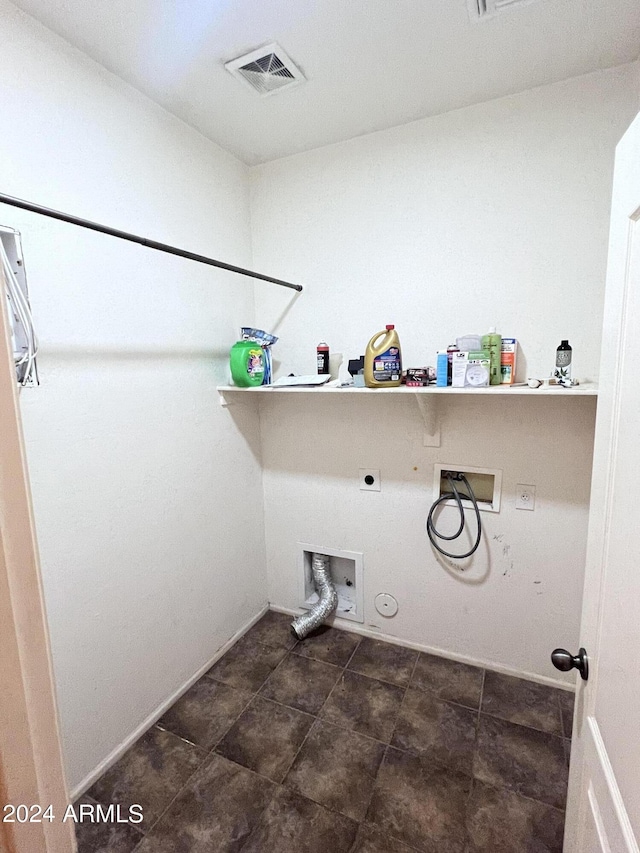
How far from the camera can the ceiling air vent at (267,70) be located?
138 centimetres

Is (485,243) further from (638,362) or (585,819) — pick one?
(585,819)

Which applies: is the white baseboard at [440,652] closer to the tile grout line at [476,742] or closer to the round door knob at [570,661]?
the tile grout line at [476,742]

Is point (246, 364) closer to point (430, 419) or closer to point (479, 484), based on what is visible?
point (430, 419)

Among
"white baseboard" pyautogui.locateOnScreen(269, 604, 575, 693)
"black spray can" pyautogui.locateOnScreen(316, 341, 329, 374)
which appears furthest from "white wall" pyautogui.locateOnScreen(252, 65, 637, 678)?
"black spray can" pyautogui.locateOnScreen(316, 341, 329, 374)

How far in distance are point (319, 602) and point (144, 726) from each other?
39.4 inches

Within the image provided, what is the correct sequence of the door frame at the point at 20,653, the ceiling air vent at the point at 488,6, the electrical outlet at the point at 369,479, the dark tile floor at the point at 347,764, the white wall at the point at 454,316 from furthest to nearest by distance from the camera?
the electrical outlet at the point at 369,479 → the white wall at the point at 454,316 → the dark tile floor at the point at 347,764 → the ceiling air vent at the point at 488,6 → the door frame at the point at 20,653

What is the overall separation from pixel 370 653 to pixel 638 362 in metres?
1.97

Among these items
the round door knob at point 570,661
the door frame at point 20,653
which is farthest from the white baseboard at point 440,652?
the door frame at point 20,653

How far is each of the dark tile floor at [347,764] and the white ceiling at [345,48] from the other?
101 inches

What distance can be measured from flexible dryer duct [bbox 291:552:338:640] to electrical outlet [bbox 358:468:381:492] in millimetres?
523

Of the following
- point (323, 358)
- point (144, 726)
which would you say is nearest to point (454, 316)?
point (323, 358)

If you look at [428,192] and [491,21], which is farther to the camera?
[428,192]

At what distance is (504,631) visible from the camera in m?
1.94

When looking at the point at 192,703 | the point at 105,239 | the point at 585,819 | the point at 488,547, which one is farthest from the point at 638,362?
the point at 192,703
